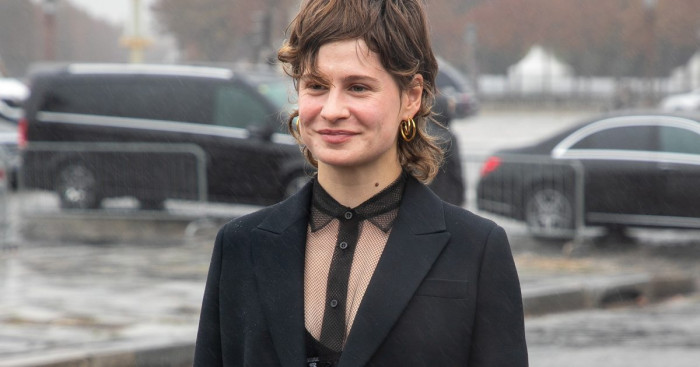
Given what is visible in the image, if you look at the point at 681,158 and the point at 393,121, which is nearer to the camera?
the point at 393,121

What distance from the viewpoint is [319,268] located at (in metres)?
2.35

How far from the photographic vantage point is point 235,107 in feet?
48.1

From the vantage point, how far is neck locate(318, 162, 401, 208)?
92.0 inches

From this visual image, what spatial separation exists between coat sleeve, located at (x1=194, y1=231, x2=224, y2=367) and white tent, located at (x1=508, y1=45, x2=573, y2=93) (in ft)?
202

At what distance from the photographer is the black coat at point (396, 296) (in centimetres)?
223

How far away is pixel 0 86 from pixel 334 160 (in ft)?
78.2

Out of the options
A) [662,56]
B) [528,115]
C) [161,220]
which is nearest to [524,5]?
[662,56]

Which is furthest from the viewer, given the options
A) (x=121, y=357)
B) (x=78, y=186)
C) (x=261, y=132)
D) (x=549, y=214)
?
(x=78, y=186)

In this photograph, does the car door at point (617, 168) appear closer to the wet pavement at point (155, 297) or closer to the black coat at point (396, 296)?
the wet pavement at point (155, 297)

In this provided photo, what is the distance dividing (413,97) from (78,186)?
12.7 meters

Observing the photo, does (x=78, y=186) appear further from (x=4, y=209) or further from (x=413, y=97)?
(x=413, y=97)

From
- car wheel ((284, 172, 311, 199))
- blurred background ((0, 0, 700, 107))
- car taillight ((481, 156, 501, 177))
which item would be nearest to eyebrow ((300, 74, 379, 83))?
car wheel ((284, 172, 311, 199))

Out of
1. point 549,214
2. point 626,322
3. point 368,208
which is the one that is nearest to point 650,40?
point 549,214

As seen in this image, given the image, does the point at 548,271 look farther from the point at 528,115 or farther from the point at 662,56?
the point at 662,56
